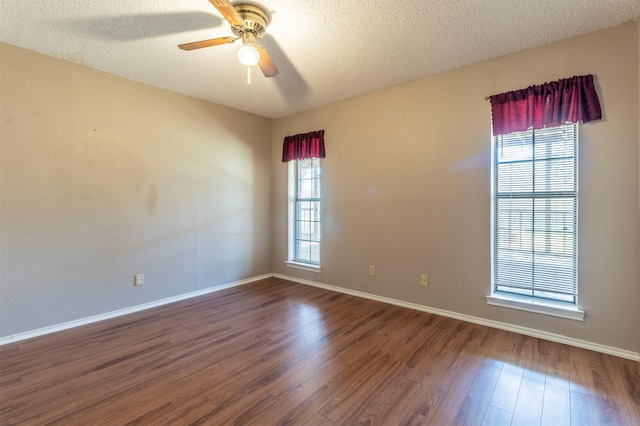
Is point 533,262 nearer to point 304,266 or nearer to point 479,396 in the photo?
point 479,396

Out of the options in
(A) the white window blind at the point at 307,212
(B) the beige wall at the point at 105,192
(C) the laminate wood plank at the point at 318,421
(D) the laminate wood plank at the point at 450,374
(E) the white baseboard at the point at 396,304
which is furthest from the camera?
(A) the white window blind at the point at 307,212

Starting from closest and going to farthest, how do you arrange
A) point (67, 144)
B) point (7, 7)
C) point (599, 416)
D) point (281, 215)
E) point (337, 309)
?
point (599, 416)
point (7, 7)
point (67, 144)
point (337, 309)
point (281, 215)

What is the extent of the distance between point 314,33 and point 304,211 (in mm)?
2683

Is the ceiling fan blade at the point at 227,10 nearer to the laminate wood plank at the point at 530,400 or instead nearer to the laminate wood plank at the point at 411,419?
the laminate wood plank at the point at 411,419

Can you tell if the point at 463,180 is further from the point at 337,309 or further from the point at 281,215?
the point at 281,215

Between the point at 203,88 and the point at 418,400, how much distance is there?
12.4ft

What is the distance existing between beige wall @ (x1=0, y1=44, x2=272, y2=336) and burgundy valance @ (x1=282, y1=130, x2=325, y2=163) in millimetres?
659

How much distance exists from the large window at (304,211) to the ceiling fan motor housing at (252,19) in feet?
7.56

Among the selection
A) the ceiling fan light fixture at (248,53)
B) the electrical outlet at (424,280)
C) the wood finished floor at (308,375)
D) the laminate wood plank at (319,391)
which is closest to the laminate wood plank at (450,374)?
the wood finished floor at (308,375)

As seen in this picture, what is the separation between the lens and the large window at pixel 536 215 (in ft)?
8.36

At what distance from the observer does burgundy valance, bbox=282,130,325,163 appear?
4.25 m

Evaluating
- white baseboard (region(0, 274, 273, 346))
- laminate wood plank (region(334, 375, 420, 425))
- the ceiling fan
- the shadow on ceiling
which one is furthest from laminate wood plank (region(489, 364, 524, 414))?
white baseboard (region(0, 274, 273, 346))

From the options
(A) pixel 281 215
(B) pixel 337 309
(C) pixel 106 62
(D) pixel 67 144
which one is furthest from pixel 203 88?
(B) pixel 337 309

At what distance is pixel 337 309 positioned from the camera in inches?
134
